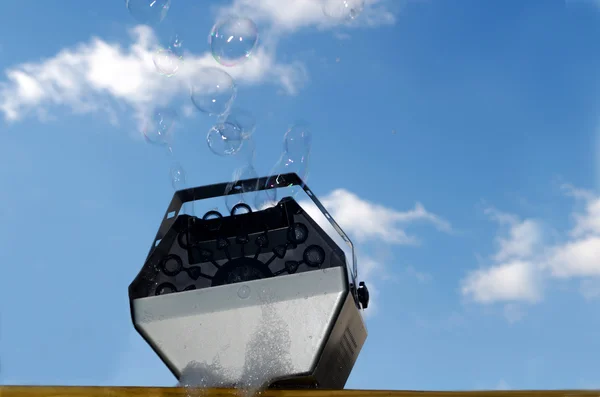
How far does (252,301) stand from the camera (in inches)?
98.7

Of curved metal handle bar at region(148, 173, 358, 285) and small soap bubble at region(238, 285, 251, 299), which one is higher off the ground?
curved metal handle bar at region(148, 173, 358, 285)

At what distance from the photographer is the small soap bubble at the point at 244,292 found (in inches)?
99.1

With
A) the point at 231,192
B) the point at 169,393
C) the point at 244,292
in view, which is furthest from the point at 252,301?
the point at 231,192

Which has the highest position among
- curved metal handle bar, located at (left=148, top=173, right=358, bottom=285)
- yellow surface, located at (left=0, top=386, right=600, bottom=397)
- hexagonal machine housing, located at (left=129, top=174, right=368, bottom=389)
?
curved metal handle bar, located at (left=148, top=173, right=358, bottom=285)

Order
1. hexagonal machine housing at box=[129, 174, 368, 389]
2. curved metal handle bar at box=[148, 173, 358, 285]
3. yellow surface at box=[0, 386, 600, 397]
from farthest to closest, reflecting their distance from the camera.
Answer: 1. curved metal handle bar at box=[148, 173, 358, 285]
2. hexagonal machine housing at box=[129, 174, 368, 389]
3. yellow surface at box=[0, 386, 600, 397]

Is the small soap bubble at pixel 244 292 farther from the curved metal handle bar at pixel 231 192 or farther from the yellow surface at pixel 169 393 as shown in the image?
the curved metal handle bar at pixel 231 192

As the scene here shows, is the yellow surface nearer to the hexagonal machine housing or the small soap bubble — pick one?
the hexagonal machine housing

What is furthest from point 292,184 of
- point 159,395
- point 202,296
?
point 159,395

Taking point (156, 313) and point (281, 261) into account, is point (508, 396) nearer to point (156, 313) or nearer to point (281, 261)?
point (281, 261)

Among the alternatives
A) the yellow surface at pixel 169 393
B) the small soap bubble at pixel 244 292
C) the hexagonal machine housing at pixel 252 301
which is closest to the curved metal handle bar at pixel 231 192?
the hexagonal machine housing at pixel 252 301

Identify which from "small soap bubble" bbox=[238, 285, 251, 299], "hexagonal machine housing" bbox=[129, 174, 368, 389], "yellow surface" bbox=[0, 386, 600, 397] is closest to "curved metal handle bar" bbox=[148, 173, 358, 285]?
"hexagonal machine housing" bbox=[129, 174, 368, 389]

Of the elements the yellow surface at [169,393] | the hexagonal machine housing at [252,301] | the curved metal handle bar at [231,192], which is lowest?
the yellow surface at [169,393]

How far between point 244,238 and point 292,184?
1.63 feet

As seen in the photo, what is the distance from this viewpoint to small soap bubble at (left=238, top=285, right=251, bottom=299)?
2518 millimetres
